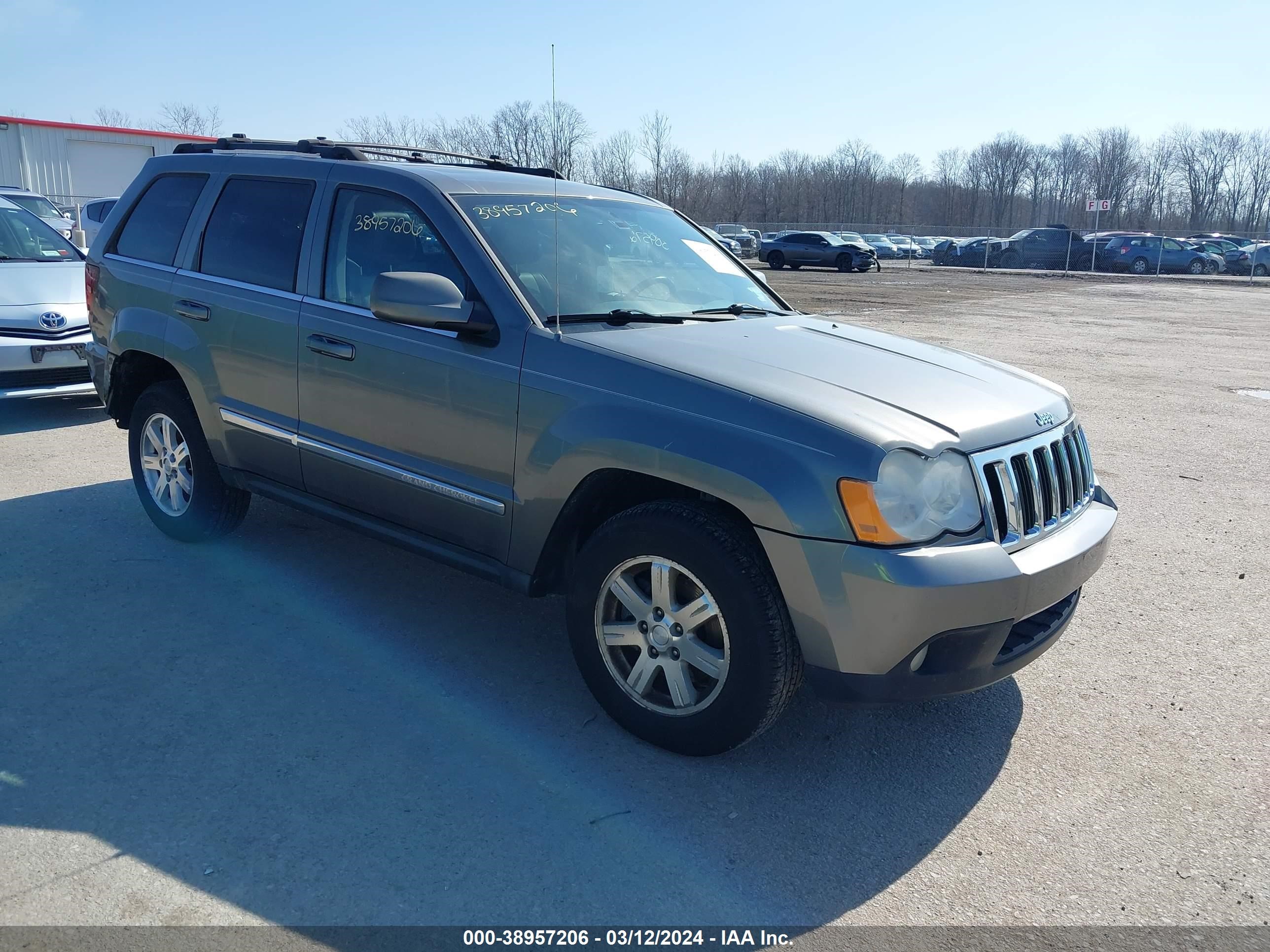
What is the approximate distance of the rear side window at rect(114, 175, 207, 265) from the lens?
507 centimetres

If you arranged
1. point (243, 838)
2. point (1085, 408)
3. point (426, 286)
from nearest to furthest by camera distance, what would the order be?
point (243, 838), point (426, 286), point (1085, 408)

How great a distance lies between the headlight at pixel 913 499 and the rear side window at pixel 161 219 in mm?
3805

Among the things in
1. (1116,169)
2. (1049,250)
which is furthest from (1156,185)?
(1049,250)

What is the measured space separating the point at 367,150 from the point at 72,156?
25.7 meters

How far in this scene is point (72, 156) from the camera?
86.1ft

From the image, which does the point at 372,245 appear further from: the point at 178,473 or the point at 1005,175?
the point at 1005,175

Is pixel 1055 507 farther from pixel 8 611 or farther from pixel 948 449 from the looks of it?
pixel 8 611

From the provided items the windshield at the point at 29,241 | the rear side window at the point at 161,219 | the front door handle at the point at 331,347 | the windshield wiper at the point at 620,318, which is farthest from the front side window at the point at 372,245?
the windshield at the point at 29,241

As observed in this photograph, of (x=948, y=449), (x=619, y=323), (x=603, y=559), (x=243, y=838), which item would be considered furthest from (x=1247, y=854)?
(x=243, y=838)

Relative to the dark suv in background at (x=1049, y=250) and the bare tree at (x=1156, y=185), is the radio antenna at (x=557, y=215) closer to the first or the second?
the dark suv in background at (x=1049, y=250)

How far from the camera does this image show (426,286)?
3.61 m

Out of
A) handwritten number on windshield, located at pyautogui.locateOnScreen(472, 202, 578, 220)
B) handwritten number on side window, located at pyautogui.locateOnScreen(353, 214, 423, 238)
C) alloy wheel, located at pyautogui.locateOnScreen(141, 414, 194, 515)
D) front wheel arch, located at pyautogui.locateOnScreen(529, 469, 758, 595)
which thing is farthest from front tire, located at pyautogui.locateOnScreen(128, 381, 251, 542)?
front wheel arch, located at pyautogui.locateOnScreen(529, 469, 758, 595)

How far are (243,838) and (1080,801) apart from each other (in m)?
2.53

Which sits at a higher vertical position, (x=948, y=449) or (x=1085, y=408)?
(x=948, y=449)
